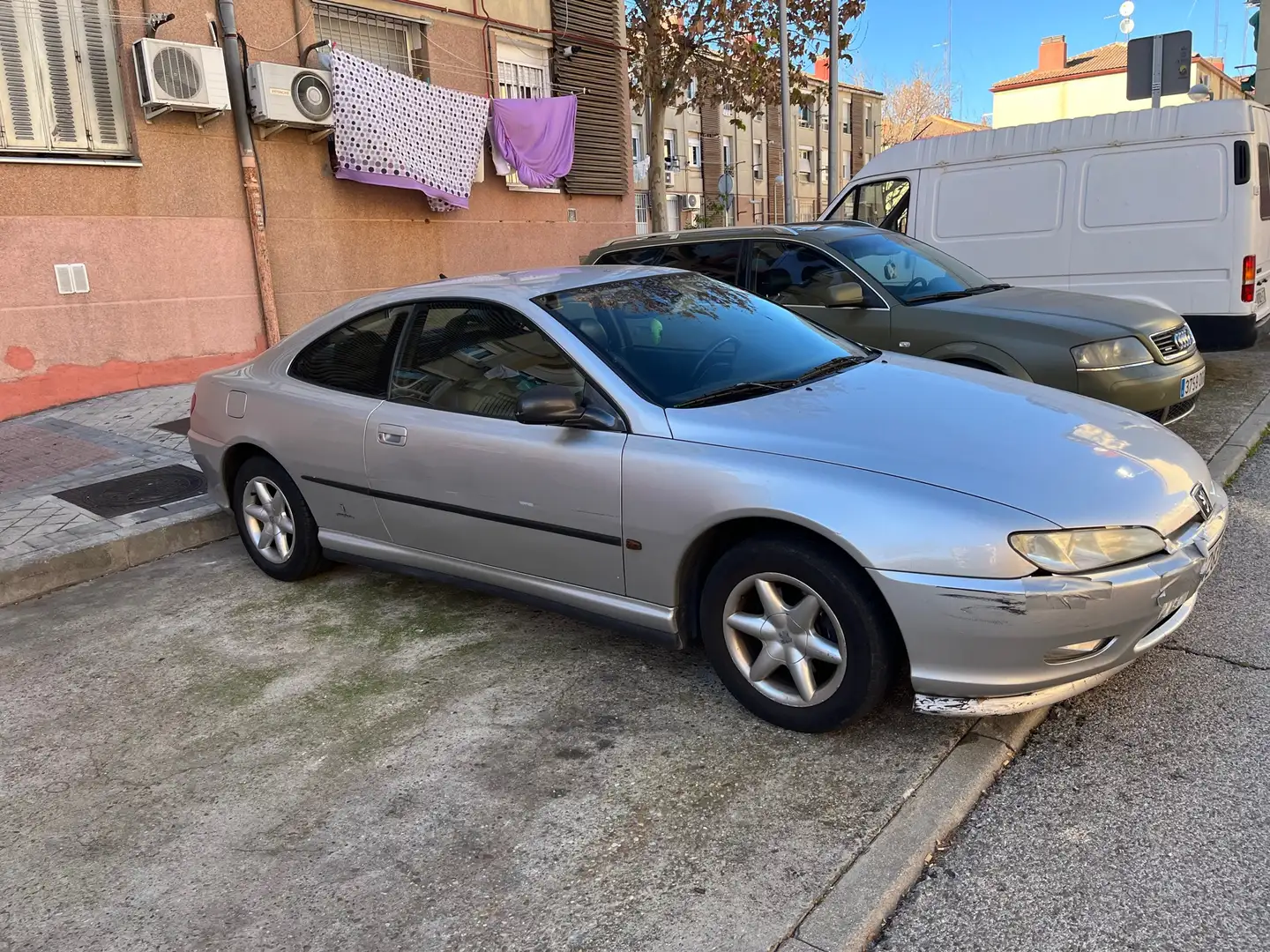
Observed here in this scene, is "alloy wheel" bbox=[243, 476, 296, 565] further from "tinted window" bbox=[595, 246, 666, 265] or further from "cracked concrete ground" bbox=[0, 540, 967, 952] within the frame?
"tinted window" bbox=[595, 246, 666, 265]

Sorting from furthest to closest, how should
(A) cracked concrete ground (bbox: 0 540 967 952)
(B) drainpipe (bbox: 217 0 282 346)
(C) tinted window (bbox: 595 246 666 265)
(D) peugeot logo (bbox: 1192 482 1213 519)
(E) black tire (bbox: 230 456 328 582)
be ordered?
1. (B) drainpipe (bbox: 217 0 282 346)
2. (C) tinted window (bbox: 595 246 666 265)
3. (E) black tire (bbox: 230 456 328 582)
4. (D) peugeot logo (bbox: 1192 482 1213 519)
5. (A) cracked concrete ground (bbox: 0 540 967 952)

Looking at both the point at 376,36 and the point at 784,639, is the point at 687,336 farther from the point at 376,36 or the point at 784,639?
the point at 376,36

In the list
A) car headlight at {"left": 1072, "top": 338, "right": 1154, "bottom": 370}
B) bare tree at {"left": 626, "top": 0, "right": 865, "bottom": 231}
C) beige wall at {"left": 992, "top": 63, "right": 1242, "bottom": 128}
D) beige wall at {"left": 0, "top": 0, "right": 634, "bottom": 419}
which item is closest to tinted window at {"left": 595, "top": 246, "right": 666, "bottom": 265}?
car headlight at {"left": 1072, "top": 338, "right": 1154, "bottom": 370}

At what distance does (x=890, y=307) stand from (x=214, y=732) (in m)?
4.52

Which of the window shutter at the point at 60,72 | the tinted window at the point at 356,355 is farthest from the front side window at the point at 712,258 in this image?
the window shutter at the point at 60,72

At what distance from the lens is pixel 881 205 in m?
9.61

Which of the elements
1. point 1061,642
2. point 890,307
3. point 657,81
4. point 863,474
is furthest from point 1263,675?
point 657,81

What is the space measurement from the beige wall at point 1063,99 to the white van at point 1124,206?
164ft

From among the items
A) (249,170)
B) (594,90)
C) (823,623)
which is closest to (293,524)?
(823,623)

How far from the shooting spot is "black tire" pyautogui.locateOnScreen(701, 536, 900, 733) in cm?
282

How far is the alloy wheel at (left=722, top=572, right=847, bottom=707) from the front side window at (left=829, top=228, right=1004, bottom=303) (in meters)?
3.65

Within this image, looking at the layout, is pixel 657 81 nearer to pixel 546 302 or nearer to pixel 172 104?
pixel 172 104

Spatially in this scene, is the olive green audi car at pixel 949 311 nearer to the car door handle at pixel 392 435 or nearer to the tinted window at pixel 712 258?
the tinted window at pixel 712 258

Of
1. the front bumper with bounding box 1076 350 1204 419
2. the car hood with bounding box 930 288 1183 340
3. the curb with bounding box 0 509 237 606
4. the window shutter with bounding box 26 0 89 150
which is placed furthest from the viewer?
the window shutter with bounding box 26 0 89 150
